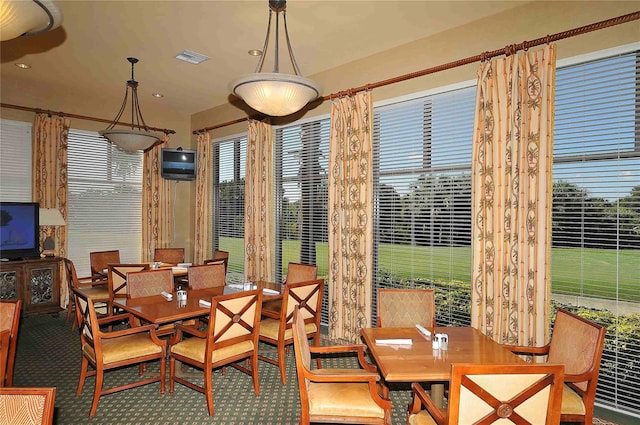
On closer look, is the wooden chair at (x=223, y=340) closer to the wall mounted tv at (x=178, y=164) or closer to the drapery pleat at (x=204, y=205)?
the drapery pleat at (x=204, y=205)

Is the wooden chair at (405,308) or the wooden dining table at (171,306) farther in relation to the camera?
the wooden chair at (405,308)

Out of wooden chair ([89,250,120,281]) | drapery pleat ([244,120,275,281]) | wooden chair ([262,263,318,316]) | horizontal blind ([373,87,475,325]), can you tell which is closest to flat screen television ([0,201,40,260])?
wooden chair ([89,250,120,281])

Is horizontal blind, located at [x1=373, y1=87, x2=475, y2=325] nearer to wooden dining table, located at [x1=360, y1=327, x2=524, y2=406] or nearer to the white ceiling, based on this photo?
the white ceiling

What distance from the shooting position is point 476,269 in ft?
12.2

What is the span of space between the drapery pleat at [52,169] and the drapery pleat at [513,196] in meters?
6.09

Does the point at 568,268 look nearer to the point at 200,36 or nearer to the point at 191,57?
the point at 200,36

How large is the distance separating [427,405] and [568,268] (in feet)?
6.93

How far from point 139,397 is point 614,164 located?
4408mm

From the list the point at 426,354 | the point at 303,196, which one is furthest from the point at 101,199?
the point at 426,354

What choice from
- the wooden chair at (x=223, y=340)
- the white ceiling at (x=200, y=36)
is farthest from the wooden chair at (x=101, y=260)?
the wooden chair at (x=223, y=340)

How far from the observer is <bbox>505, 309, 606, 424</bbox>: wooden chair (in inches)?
91.0

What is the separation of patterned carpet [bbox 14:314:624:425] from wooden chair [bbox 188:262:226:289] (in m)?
0.96

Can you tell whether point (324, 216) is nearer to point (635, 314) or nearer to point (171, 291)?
point (171, 291)

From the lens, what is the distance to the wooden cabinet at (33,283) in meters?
5.38
